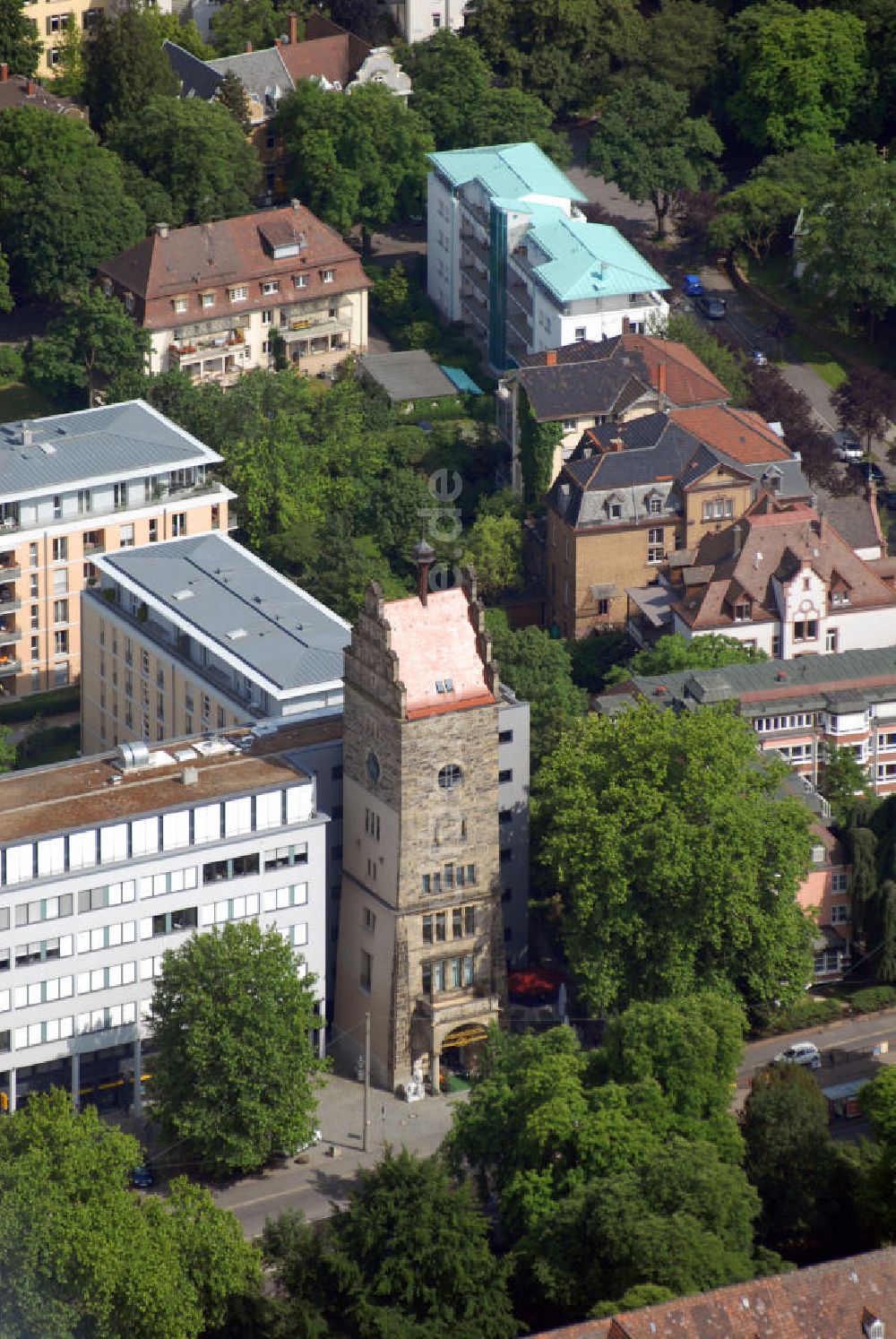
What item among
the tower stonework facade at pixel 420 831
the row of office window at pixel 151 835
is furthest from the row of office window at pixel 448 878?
the row of office window at pixel 151 835

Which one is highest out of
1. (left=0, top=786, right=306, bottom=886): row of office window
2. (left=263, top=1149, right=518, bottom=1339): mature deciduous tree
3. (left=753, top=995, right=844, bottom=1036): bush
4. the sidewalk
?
(left=0, top=786, right=306, bottom=886): row of office window

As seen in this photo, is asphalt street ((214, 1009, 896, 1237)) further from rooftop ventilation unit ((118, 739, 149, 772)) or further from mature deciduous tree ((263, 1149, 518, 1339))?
rooftop ventilation unit ((118, 739, 149, 772))

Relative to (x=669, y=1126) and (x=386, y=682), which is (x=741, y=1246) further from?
(x=386, y=682)

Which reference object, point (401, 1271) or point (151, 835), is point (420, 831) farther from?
point (401, 1271)

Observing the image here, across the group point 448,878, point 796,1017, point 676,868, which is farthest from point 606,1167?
point 796,1017

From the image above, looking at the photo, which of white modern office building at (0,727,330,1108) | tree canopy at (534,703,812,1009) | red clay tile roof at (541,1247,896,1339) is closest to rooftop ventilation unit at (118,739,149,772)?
white modern office building at (0,727,330,1108)
